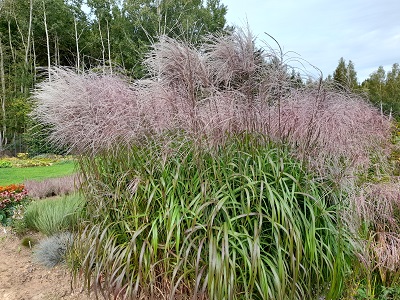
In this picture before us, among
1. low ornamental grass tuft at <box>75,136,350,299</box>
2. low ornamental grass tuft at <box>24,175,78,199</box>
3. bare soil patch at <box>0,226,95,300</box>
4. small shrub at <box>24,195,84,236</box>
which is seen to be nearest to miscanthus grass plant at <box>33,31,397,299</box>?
low ornamental grass tuft at <box>75,136,350,299</box>

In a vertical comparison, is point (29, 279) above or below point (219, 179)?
below

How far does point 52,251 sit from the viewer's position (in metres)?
3.02

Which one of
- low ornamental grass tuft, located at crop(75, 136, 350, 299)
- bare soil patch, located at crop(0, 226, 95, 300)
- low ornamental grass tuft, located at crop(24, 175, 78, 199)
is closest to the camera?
low ornamental grass tuft, located at crop(75, 136, 350, 299)

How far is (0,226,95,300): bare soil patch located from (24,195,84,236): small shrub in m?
0.31

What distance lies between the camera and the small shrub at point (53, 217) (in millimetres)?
3346

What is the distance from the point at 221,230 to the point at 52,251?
219cm

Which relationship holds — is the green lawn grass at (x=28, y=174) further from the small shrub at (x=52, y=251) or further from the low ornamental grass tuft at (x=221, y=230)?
the low ornamental grass tuft at (x=221, y=230)

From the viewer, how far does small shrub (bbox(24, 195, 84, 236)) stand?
3.35 metres

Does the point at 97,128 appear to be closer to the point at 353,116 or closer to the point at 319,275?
the point at 319,275

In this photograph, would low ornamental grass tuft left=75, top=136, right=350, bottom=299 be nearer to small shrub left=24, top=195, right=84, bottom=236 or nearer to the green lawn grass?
small shrub left=24, top=195, right=84, bottom=236

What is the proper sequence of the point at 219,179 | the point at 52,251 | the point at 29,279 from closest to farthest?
the point at 219,179 < the point at 29,279 < the point at 52,251

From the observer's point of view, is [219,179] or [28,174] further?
[28,174]

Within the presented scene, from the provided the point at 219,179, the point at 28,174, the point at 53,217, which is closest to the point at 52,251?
the point at 53,217

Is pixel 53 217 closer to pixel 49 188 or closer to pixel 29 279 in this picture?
pixel 29 279
